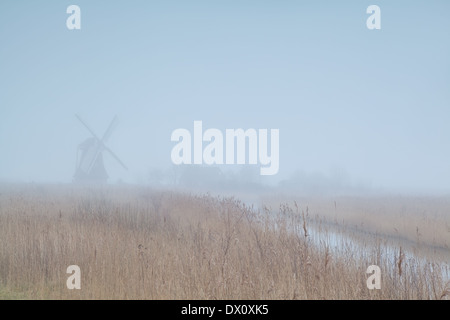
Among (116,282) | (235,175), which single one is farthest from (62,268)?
(235,175)

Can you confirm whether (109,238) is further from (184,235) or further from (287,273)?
(287,273)

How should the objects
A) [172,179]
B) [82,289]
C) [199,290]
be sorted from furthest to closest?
[172,179]
[82,289]
[199,290]

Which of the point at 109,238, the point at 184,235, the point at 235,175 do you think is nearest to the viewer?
the point at 109,238

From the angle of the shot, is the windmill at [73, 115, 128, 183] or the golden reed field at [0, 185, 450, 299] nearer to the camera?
the golden reed field at [0, 185, 450, 299]

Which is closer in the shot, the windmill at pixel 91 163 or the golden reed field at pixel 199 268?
the golden reed field at pixel 199 268

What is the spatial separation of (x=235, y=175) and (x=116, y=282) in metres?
54.4

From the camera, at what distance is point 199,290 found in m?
4.42

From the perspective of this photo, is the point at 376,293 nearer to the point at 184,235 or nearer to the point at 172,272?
the point at 172,272

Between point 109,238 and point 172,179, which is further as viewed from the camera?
point 172,179

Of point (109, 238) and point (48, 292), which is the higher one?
point (109, 238)

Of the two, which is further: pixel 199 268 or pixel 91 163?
pixel 91 163

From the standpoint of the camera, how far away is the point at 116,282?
15.3 ft
